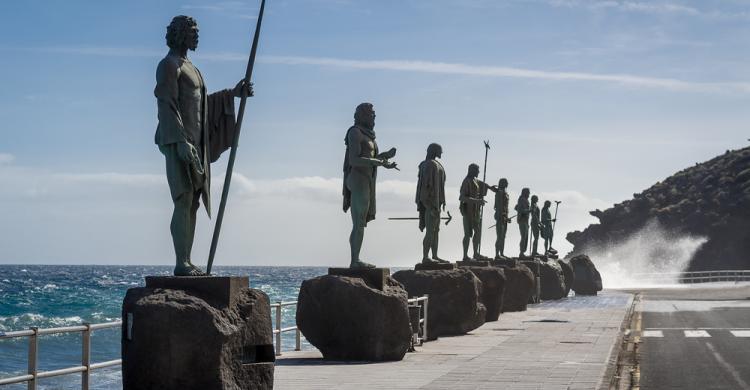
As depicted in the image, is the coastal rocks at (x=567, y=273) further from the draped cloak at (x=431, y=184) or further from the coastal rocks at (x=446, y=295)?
the draped cloak at (x=431, y=184)

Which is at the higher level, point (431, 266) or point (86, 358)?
point (431, 266)

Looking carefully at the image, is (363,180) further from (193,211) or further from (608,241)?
(608,241)

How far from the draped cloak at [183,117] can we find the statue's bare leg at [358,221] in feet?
18.5

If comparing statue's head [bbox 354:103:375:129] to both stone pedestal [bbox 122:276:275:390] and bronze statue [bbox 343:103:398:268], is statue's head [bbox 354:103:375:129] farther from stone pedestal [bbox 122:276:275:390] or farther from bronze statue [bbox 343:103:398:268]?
stone pedestal [bbox 122:276:275:390]

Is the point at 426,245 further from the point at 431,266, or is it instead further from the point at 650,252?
the point at 650,252

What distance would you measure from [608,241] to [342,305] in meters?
94.0

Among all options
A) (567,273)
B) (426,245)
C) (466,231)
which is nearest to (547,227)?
(567,273)

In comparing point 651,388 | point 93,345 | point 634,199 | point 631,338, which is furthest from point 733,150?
point 651,388

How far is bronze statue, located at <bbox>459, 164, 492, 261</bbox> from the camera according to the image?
25.6m

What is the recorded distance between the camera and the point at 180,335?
965 centimetres

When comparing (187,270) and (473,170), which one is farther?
(473,170)

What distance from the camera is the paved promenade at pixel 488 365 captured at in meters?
13.4

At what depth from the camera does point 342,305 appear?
16.2 meters

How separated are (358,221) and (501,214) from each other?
54.0ft
